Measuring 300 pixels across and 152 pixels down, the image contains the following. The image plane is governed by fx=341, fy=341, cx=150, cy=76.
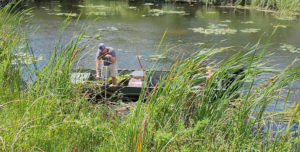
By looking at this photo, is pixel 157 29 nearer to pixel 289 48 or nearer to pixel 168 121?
pixel 289 48

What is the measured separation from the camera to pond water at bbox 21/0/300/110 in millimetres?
10688

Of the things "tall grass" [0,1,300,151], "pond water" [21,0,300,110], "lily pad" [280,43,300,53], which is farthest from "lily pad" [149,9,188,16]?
"tall grass" [0,1,300,151]

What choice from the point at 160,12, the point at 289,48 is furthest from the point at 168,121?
the point at 160,12

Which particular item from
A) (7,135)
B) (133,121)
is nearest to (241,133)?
(133,121)

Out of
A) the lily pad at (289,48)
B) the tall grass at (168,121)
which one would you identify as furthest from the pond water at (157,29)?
the tall grass at (168,121)

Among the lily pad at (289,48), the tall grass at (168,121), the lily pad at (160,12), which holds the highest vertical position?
the lily pad at (160,12)

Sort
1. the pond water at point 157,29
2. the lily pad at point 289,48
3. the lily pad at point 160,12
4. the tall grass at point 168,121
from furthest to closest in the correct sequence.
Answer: the lily pad at point 160,12 < the lily pad at point 289,48 < the pond water at point 157,29 < the tall grass at point 168,121

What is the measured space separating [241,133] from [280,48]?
973 cm

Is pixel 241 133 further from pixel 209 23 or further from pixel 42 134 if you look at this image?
pixel 209 23

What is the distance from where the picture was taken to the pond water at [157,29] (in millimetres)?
10688

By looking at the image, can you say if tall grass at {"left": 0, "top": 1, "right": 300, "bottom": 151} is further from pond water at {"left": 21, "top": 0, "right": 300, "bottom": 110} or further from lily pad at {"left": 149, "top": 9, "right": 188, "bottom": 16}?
lily pad at {"left": 149, "top": 9, "right": 188, "bottom": 16}

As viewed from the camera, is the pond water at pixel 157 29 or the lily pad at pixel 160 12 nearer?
the pond water at pixel 157 29

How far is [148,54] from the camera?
1057 cm

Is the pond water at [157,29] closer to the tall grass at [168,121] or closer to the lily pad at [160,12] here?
the lily pad at [160,12]
